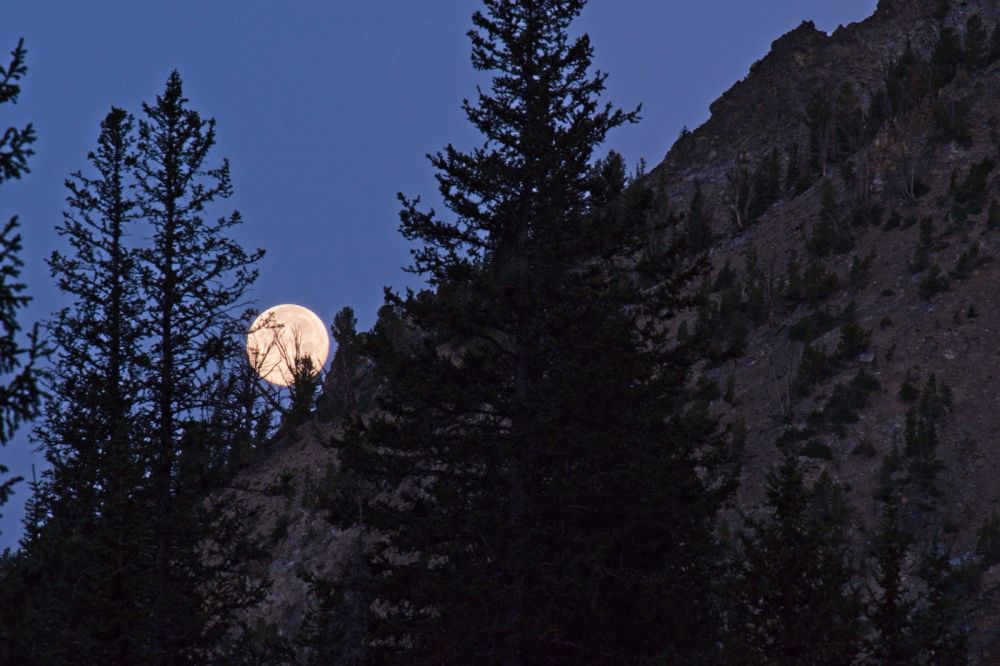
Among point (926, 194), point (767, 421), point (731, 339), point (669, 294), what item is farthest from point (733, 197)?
point (669, 294)

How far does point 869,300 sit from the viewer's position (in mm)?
48312

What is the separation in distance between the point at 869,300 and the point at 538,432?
112 feet

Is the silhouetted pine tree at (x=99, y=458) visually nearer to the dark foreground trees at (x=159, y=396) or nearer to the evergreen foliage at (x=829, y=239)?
the dark foreground trees at (x=159, y=396)

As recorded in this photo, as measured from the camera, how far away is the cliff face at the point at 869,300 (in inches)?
1559

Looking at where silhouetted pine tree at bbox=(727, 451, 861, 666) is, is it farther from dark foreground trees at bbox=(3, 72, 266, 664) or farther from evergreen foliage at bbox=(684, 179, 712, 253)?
evergreen foliage at bbox=(684, 179, 712, 253)

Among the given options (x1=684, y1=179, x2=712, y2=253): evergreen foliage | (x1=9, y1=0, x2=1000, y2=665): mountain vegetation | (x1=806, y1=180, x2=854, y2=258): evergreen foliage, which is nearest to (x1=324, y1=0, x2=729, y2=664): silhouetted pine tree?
(x1=9, y1=0, x2=1000, y2=665): mountain vegetation

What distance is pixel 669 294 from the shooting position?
2022 cm

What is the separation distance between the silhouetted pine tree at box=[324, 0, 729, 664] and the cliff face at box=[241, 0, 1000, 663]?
1322cm

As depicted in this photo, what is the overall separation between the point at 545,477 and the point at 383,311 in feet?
119

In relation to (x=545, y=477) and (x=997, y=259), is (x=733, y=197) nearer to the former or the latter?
(x=997, y=259)

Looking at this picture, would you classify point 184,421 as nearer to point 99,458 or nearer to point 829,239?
point 99,458

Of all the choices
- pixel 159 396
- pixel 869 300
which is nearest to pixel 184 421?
pixel 159 396

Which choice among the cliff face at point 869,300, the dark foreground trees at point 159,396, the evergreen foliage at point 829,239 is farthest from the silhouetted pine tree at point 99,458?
the evergreen foliage at point 829,239

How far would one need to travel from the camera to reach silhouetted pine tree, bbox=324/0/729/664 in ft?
57.1
